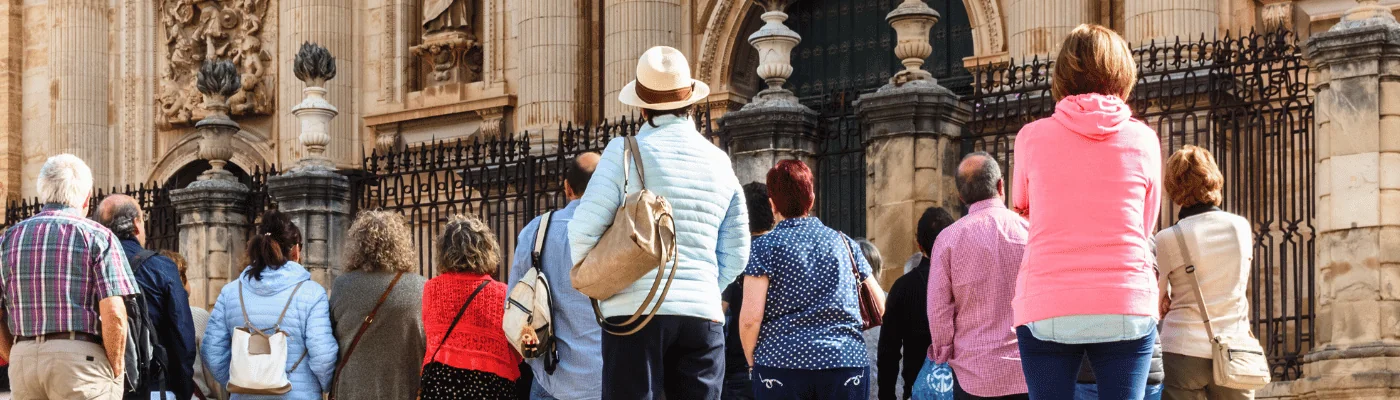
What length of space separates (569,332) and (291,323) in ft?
6.66

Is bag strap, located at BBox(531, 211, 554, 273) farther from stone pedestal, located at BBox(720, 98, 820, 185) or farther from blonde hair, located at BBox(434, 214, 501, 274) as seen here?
stone pedestal, located at BBox(720, 98, 820, 185)

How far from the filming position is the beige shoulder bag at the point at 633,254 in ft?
18.5

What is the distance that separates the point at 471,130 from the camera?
68.1 ft

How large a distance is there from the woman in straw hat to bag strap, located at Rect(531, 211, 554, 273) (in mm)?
1180

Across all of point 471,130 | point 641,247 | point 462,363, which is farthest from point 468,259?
point 471,130

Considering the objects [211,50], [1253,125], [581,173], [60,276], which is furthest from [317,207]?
[211,50]

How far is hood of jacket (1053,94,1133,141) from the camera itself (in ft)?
17.6

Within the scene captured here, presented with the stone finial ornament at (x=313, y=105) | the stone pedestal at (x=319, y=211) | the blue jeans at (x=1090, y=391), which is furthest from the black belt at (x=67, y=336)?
the stone finial ornament at (x=313, y=105)

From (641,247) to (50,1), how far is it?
66.3ft

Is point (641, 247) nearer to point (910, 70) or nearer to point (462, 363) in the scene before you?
point (462, 363)

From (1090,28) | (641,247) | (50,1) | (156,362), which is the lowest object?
(156,362)

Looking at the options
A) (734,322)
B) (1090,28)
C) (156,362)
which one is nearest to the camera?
(1090,28)

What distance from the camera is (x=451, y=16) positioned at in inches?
826

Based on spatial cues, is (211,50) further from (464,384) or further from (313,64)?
(464,384)
